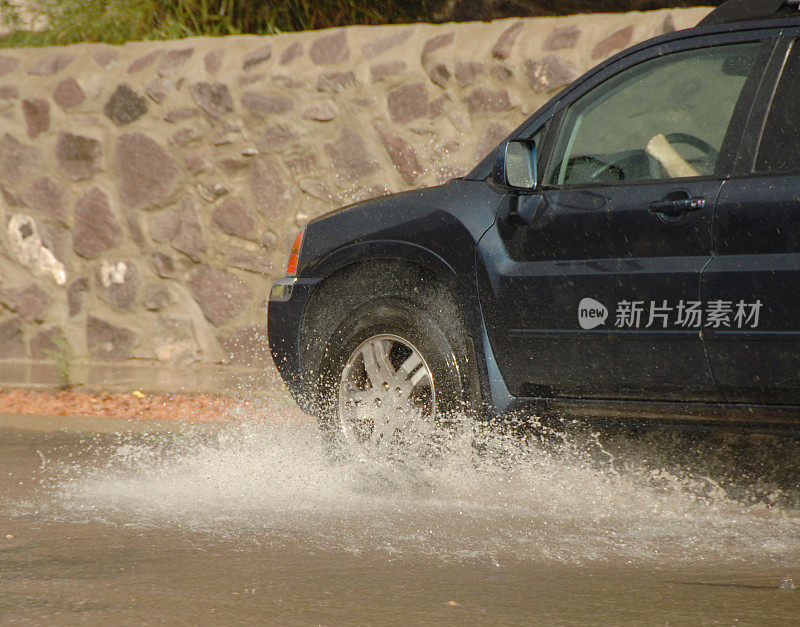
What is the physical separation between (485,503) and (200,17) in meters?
7.04

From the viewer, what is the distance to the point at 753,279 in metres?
4.23

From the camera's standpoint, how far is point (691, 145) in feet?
15.4

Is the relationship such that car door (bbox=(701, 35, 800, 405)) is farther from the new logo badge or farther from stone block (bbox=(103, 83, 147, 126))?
stone block (bbox=(103, 83, 147, 126))

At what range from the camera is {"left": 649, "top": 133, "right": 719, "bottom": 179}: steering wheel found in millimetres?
4535

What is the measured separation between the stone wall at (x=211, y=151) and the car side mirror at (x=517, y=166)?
3492 mm

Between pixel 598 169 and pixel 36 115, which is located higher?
pixel 36 115

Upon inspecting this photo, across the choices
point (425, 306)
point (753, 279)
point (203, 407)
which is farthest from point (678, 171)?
point (203, 407)

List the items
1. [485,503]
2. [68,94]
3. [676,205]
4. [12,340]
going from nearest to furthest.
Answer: [676,205], [485,503], [68,94], [12,340]

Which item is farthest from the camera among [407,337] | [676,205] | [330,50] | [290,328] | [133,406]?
[330,50]

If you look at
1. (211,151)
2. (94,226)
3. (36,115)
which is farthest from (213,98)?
(36,115)

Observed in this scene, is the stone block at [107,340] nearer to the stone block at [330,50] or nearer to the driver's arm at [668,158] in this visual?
the stone block at [330,50]

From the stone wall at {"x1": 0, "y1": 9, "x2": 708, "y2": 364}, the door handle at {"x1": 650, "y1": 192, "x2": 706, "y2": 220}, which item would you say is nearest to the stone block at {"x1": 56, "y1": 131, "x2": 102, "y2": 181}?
the stone wall at {"x1": 0, "y1": 9, "x2": 708, "y2": 364}

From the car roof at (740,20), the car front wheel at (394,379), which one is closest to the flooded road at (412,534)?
the car front wheel at (394,379)

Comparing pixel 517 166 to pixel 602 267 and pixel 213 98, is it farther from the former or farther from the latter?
pixel 213 98
